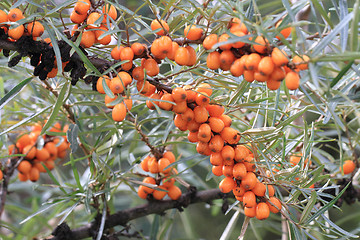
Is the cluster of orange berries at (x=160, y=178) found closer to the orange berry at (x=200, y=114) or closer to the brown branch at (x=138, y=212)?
the brown branch at (x=138, y=212)

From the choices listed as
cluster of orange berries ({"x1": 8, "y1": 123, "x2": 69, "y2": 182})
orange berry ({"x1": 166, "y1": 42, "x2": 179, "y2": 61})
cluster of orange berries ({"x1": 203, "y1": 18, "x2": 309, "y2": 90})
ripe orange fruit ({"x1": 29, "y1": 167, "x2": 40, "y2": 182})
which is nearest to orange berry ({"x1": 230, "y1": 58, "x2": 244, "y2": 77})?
cluster of orange berries ({"x1": 203, "y1": 18, "x2": 309, "y2": 90})

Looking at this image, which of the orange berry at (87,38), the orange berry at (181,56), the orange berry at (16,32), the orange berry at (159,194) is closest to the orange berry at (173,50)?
the orange berry at (181,56)

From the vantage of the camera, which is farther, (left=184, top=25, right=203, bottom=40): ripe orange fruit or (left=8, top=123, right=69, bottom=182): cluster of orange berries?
(left=8, top=123, right=69, bottom=182): cluster of orange berries

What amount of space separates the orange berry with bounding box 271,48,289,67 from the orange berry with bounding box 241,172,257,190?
0.23 meters

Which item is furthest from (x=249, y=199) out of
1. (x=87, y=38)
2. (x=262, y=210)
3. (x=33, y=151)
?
(x=33, y=151)

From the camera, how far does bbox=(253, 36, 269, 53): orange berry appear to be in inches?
19.0

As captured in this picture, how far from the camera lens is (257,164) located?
65 cm

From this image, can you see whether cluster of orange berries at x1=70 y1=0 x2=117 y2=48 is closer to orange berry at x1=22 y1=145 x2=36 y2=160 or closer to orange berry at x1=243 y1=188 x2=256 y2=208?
orange berry at x1=243 y1=188 x2=256 y2=208

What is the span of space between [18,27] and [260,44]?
36cm

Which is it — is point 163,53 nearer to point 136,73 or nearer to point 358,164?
point 136,73

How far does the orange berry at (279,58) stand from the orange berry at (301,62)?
12mm

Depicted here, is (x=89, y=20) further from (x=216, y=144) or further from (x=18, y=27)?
(x=216, y=144)

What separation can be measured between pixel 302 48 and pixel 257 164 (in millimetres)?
225

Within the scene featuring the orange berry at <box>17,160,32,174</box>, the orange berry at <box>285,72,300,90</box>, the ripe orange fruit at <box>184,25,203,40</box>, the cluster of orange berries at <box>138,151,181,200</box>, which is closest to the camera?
the orange berry at <box>285,72,300,90</box>
